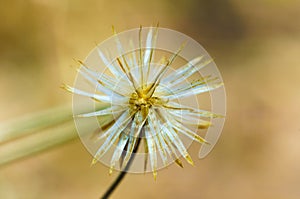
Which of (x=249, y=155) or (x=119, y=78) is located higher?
(x=119, y=78)

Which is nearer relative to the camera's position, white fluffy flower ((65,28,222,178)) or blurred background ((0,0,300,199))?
white fluffy flower ((65,28,222,178))

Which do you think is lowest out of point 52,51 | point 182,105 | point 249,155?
point 249,155

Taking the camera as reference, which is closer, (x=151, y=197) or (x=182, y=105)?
(x=182, y=105)

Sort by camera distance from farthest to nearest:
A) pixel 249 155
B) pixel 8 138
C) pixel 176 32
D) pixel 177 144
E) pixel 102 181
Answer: pixel 176 32
pixel 249 155
pixel 102 181
pixel 177 144
pixel 8 138

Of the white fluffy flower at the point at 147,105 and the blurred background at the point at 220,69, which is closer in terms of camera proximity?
the white fluffy flower at the point at 147,105

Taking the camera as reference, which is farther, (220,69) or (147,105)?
(220,69)

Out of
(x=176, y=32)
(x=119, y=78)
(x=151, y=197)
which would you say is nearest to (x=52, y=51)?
(x=176, y=32)

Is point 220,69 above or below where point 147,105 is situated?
above

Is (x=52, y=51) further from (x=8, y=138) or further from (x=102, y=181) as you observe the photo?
(x=8, y=138)
